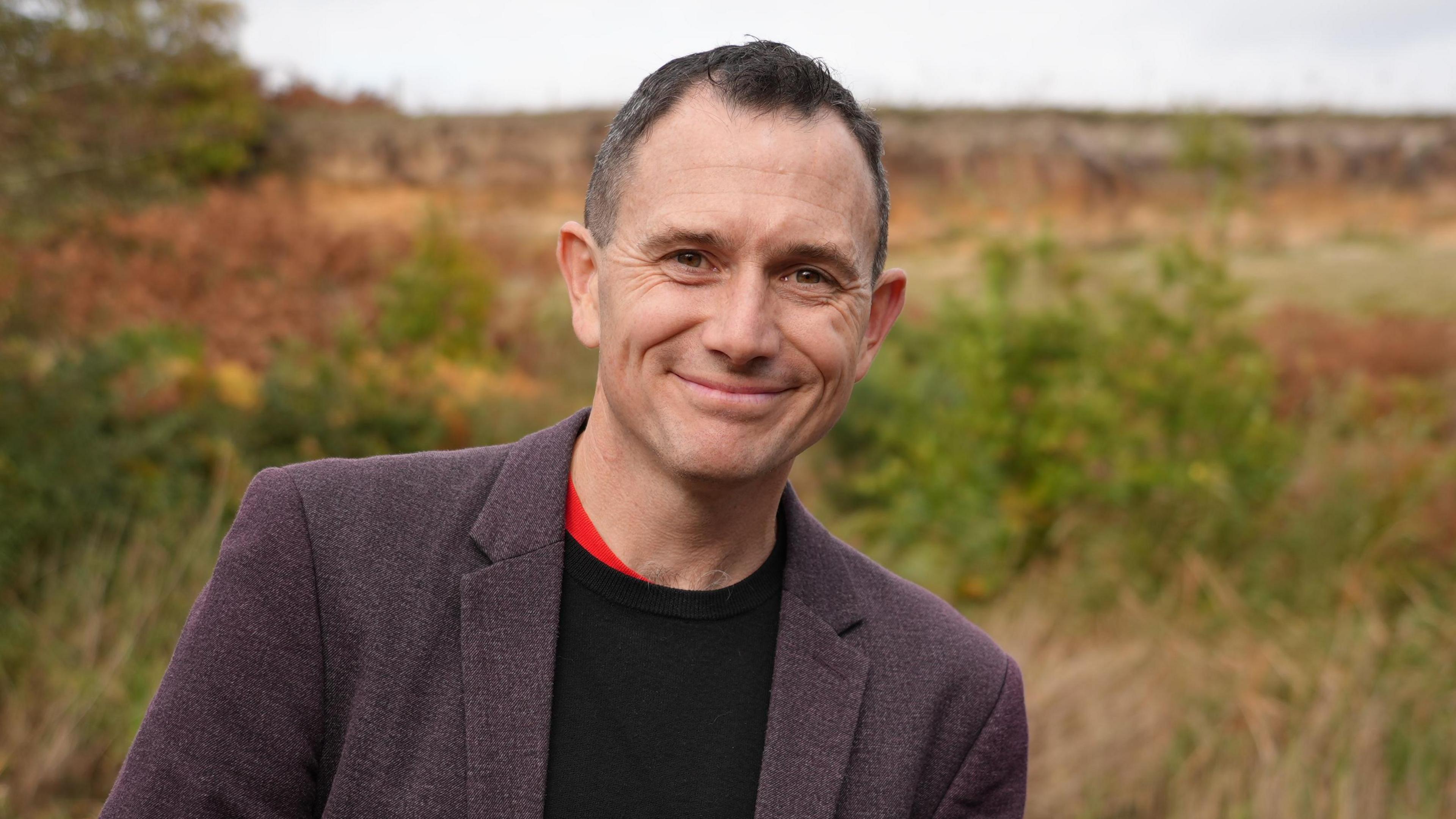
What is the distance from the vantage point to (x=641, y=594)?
196 centimetres

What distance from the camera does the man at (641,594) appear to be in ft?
5.63

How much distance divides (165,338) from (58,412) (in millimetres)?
3283

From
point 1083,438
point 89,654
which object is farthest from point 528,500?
point 1083,438

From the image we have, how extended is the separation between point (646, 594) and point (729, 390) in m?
0.39

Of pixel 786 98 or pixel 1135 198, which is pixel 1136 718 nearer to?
pixel 786 98

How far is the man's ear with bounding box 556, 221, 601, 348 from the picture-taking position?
2.04 metres

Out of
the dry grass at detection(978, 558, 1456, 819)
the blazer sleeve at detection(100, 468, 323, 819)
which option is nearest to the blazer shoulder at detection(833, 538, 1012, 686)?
the blazer sleeve at detection(100, 468, 323, 819)

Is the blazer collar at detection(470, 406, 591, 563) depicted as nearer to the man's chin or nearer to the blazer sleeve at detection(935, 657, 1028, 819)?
the man's chin

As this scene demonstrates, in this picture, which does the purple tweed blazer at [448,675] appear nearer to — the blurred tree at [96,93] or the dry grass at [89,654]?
the dry grass at [89,654]

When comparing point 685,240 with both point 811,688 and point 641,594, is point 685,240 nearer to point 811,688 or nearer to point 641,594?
point 641,594

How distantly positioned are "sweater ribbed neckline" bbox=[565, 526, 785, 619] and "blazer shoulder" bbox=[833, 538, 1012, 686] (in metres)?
0.27

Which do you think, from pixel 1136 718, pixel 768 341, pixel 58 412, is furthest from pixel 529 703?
pixel 58 412

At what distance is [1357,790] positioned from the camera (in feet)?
14.9

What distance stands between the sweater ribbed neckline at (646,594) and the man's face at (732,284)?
22 centimetres
